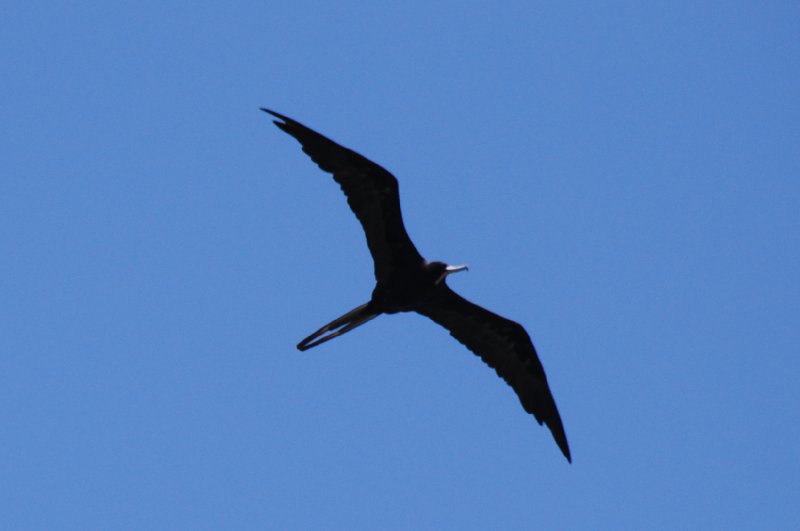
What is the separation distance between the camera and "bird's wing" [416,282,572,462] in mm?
12281

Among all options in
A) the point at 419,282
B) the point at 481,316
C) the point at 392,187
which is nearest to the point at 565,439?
the point at 481,316

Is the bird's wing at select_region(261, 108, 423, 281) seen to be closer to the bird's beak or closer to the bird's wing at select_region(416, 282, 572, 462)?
the bird's beak

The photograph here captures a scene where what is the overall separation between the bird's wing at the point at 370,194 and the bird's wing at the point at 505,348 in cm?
90

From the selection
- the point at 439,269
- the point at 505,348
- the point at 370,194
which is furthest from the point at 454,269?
the point at 505,348

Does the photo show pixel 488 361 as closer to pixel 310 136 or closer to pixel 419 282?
pixel 419 282

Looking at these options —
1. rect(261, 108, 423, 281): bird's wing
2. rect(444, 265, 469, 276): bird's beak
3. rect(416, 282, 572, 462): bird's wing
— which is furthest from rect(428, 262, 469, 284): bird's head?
rect(416, 282, 572, 462): bird's wing

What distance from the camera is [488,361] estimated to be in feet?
41.2

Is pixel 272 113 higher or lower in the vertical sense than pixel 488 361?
higher

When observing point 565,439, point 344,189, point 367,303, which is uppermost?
point 344,189

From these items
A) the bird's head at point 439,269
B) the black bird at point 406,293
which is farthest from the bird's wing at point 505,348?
the bird's head at point 439,269

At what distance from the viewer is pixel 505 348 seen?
12625 millimetres

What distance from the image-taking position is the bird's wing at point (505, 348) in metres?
12.3

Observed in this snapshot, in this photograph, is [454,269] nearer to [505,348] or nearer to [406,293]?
[406,293]

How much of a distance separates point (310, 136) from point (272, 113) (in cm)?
47
